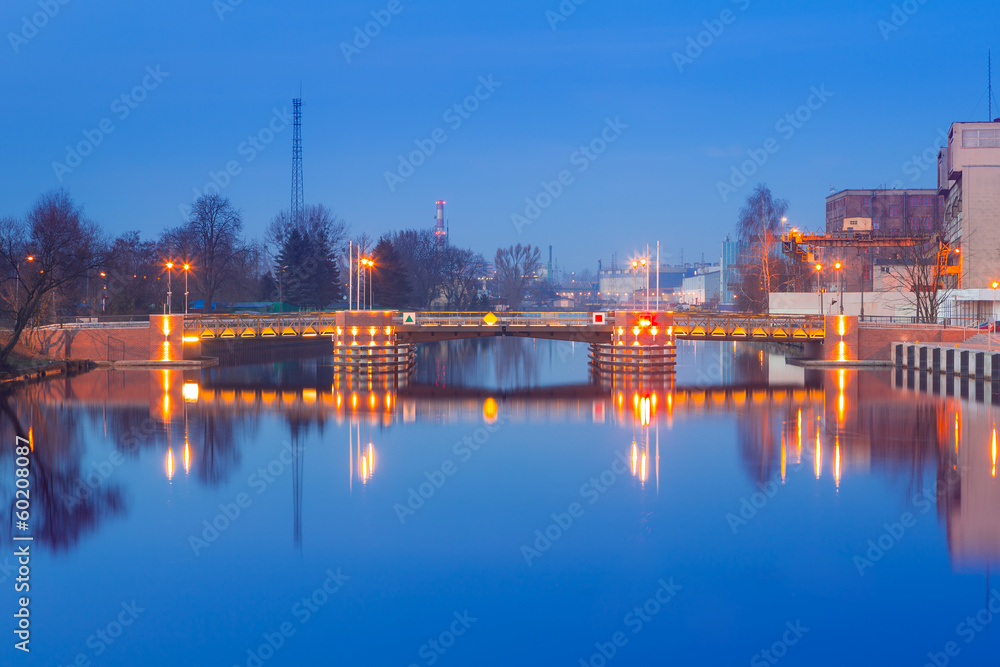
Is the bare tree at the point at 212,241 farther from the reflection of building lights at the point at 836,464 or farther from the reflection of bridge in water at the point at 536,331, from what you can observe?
the reflection of building lights at the point at 836,464

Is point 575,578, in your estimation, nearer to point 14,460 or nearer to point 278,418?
point 14,460

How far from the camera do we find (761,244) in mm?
75688

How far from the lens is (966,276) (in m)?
63.4

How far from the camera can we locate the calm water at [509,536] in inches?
490

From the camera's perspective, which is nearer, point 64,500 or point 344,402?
point 64,500

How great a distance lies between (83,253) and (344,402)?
20.0 meters

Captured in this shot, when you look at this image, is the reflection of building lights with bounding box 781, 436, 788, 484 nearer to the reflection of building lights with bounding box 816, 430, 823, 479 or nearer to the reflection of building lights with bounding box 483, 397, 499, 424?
the reflection of building lights with bounding box 816, 430, 823, 479

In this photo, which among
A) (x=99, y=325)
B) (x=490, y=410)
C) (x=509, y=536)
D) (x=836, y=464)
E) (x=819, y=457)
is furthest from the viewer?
(x=99, y=325)

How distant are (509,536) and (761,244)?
63.2m

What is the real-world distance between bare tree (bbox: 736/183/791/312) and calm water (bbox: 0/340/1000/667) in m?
43.3

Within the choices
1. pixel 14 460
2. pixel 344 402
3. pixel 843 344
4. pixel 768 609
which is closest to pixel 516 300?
pixel 843 344

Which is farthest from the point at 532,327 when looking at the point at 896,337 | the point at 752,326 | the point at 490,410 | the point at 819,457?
the point at 819,457

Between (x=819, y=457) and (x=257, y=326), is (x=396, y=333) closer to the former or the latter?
(x=257, y=326)

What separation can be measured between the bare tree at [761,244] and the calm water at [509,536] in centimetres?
4334
